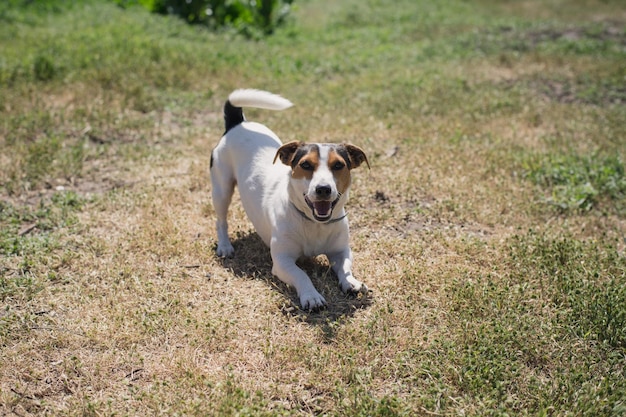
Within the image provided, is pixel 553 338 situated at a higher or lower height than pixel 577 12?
lower

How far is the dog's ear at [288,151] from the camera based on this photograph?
4.46 metres

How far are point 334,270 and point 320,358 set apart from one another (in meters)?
1.05

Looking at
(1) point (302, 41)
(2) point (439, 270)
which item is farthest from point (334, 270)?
(1) point (302, 41)

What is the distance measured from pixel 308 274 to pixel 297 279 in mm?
390

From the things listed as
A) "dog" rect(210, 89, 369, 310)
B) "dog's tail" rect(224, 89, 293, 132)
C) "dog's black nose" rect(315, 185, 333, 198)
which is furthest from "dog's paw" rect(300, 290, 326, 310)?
"dog's tail" rect(224, 89, 293, 132)

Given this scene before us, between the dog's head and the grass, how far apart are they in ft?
2.16

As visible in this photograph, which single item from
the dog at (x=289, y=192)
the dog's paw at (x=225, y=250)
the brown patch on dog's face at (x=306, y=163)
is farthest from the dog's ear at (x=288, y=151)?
the dog's paw at (x=225, y=250)

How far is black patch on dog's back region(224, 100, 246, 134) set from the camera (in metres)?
5.48

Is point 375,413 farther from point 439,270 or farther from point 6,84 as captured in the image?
point 6,84

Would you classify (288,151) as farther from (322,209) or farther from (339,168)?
(322,209)

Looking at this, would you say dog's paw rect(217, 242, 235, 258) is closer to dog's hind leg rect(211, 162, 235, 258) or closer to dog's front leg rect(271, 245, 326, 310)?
dog's hind leg rect(211, 162, 235, 258)

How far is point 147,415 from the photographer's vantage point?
3.33 metres

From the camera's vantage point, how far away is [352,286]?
4422 mm

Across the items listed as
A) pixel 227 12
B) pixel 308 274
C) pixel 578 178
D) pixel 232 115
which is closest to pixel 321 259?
pixel 308 274
